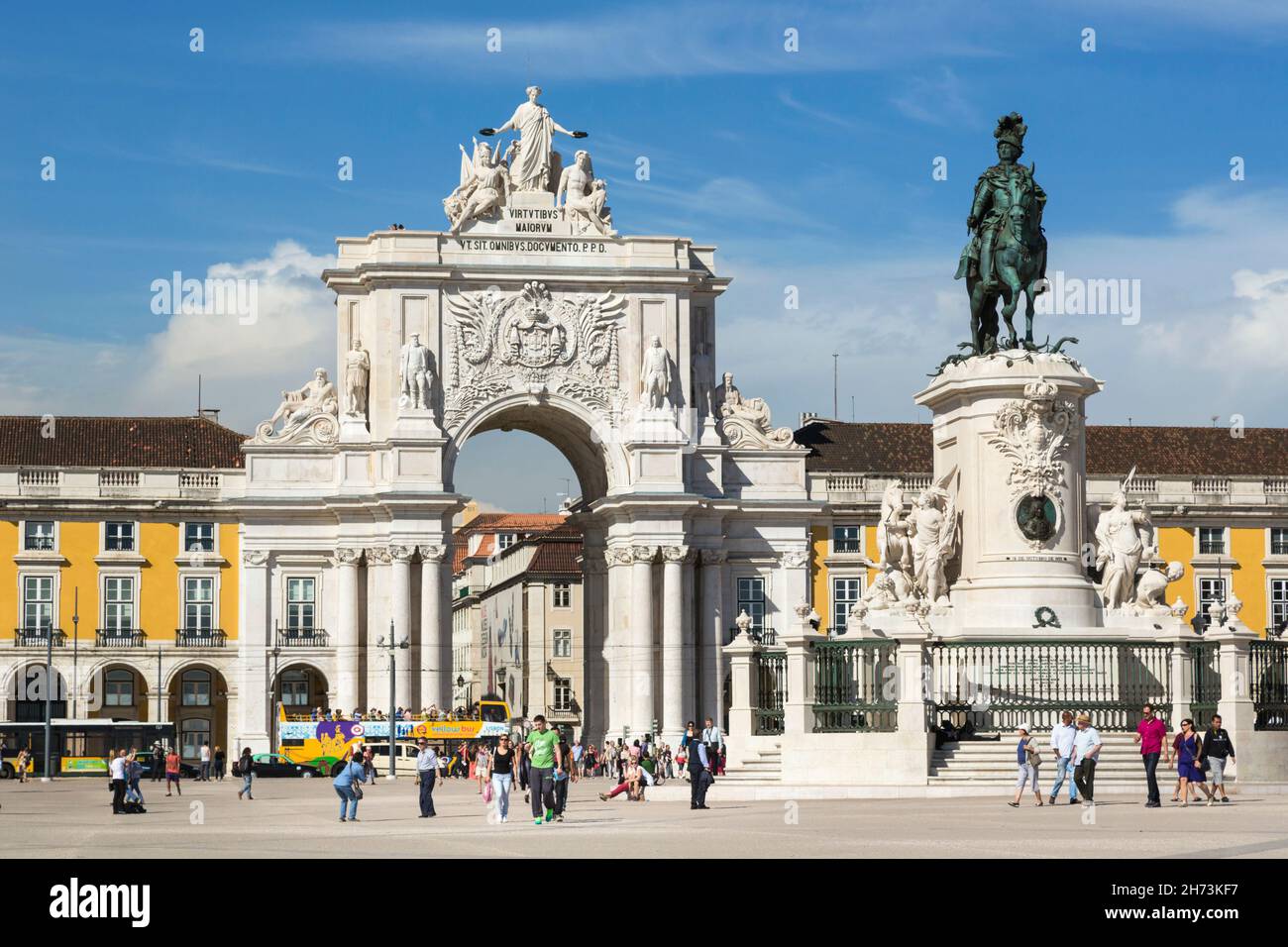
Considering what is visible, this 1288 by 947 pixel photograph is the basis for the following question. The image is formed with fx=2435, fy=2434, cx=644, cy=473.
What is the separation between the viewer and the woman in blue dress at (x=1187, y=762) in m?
31.1

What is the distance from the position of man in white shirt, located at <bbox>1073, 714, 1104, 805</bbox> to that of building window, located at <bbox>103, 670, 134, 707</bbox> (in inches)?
2000

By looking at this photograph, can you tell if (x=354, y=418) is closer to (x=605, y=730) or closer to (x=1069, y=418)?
(x=605, y=730)

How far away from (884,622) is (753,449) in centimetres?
4166

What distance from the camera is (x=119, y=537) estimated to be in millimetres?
76188

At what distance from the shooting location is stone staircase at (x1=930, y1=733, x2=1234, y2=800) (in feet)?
109

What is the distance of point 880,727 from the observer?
3416 centimetres

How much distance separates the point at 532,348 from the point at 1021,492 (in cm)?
4112

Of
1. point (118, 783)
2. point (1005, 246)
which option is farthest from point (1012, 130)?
point (118, 783)

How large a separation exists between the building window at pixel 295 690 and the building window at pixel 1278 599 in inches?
1222

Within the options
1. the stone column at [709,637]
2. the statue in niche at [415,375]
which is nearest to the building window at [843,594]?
the stone column at [709,637]

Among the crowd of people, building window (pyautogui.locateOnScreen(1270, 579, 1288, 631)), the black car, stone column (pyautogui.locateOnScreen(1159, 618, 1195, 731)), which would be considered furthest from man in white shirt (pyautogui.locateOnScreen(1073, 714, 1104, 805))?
building window (pyautogui.locateOnScreen(1270, 579, 1288, 631))

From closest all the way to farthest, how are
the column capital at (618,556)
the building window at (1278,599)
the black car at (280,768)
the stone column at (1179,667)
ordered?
the stone column at (1179,667)
the black car at (280,768)
the column capital at (618,556)
the building window at (1278,599)

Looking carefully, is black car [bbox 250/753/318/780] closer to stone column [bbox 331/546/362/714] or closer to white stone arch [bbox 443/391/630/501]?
stone column [bbox 331/546/362/714]

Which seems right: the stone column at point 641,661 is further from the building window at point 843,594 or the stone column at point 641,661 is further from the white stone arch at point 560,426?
the building window at point 843,594
